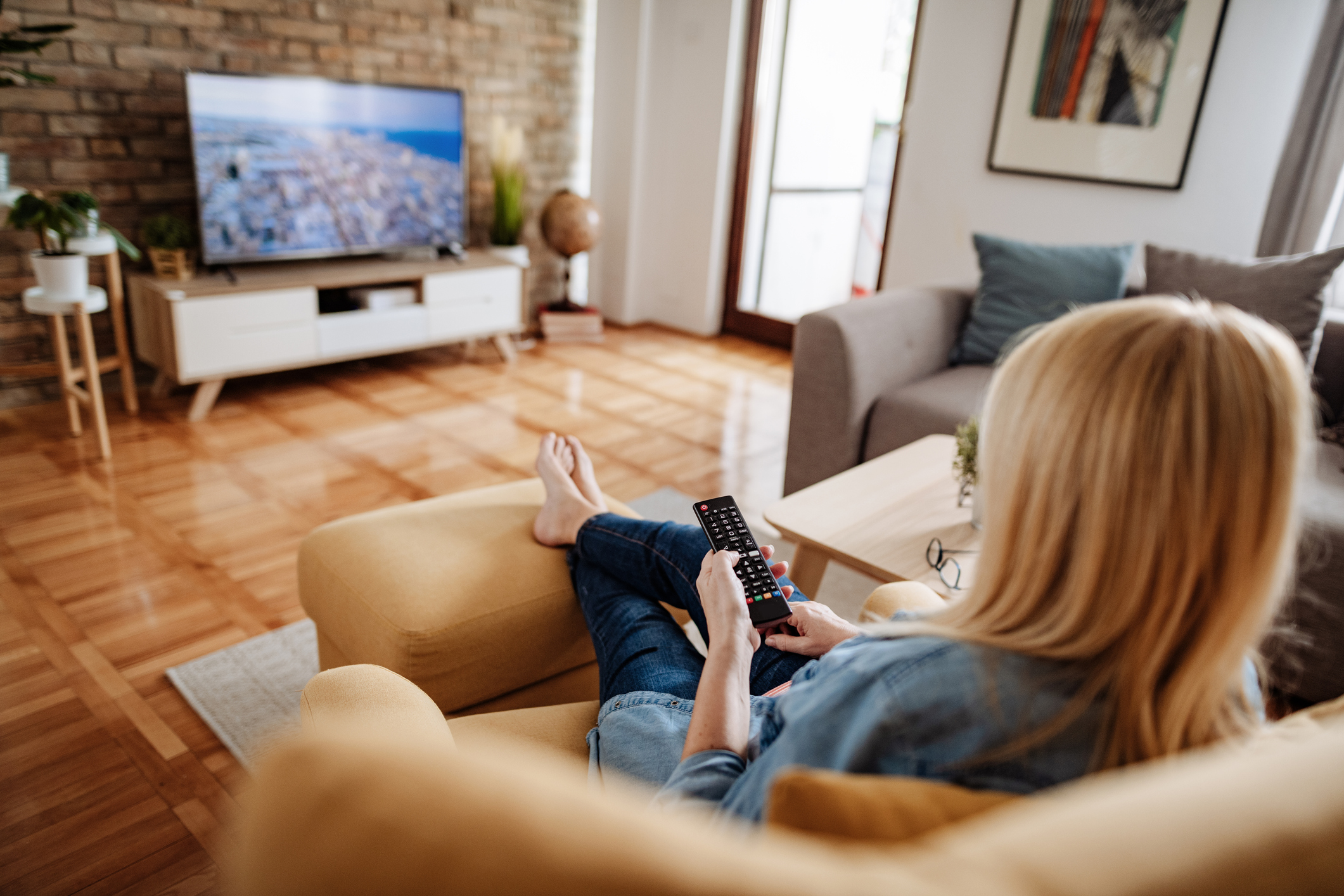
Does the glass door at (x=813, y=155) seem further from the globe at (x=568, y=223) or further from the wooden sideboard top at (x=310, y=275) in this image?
the wooden sideboard top at (x=310, y=275)

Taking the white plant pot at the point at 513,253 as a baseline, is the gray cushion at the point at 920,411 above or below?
below

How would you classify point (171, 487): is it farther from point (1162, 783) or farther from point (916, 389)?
point (1162, 783)

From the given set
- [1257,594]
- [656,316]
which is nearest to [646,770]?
[1257,594]

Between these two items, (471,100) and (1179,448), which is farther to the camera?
(471,100)

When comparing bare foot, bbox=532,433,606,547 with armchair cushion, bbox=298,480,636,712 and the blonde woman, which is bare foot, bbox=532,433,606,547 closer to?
armchair cushion, bbox=298,480,636,712

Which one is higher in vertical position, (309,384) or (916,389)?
(916,389)

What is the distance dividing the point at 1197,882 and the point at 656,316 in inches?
183

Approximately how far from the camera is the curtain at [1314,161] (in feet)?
9.14

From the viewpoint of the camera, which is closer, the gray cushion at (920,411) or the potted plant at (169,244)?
the gray cushion at (920,411)

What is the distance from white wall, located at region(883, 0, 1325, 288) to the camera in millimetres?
2979

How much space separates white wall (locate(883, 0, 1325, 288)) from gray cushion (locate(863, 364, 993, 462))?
617mm

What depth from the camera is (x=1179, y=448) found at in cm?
54

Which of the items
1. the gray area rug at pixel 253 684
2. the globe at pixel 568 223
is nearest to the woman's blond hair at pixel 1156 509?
the gray area rug at pixel 253 684

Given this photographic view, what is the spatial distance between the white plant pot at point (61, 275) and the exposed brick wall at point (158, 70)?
1.80 feet
